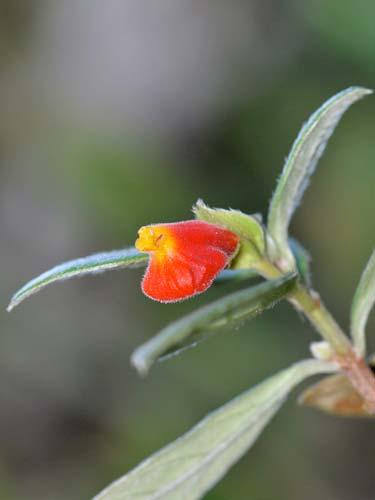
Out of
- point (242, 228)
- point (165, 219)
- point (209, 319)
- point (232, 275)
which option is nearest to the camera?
point (209, 319)

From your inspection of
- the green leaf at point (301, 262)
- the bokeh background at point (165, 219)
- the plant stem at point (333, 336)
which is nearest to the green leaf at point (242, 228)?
the plant stem at point (333, 336)

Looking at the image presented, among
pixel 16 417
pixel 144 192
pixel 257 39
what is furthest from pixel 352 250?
pixel 16 417

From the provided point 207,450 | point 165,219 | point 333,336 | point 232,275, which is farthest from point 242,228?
point 165,219

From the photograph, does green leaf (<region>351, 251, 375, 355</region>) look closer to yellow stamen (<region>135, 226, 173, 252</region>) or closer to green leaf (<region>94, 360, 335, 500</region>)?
green leaf (<region>94, 360, 335, 500</region>)

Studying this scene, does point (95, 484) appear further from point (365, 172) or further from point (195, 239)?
point (195, 239)

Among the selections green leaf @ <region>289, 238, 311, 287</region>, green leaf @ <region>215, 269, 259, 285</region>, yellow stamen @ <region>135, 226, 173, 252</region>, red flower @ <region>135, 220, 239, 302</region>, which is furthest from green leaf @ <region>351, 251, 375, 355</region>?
yellow stamen @ <region>135, 226, 173, 252</region>

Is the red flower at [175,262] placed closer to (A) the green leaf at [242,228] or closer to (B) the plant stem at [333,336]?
(A) the green leaf at [242,228]

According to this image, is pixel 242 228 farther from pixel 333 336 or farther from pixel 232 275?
pixel 333 336

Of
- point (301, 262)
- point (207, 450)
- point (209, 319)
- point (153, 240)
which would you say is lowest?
point (207, 450)
